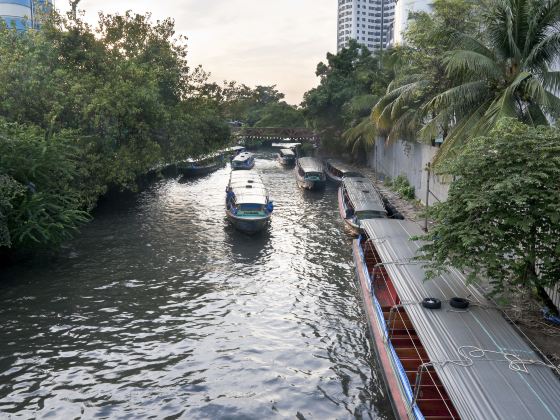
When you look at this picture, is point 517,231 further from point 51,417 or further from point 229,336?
point 51,417

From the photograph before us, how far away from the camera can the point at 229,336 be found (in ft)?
51.9

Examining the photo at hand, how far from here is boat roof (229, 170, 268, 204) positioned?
2830cm

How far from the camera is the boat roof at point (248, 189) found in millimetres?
28297

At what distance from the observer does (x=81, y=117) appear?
94.2 feet

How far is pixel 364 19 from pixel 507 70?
7212 inches

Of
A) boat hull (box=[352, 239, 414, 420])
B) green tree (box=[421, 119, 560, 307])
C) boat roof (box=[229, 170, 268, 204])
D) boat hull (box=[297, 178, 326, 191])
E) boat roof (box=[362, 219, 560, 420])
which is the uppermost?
green tree (box=[421, 119, 560, 307])

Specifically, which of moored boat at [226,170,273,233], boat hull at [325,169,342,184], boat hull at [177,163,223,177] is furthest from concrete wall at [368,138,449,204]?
boat hull at [177,163,223,177]

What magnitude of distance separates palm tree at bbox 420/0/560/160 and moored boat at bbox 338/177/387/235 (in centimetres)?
677

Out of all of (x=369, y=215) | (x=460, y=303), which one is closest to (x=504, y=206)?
(x=460, y=303)

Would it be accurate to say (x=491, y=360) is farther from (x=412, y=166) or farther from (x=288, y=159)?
(x=288, y=159)

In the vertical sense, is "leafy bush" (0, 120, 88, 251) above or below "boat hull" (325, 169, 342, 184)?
above

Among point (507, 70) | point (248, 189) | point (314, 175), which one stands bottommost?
point (314, 175)

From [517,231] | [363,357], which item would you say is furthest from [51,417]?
[517,231]

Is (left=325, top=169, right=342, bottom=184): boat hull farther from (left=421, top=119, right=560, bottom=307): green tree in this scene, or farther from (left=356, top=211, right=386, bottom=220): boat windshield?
(left=421, top=119, right=560, bottom=307): green tree
